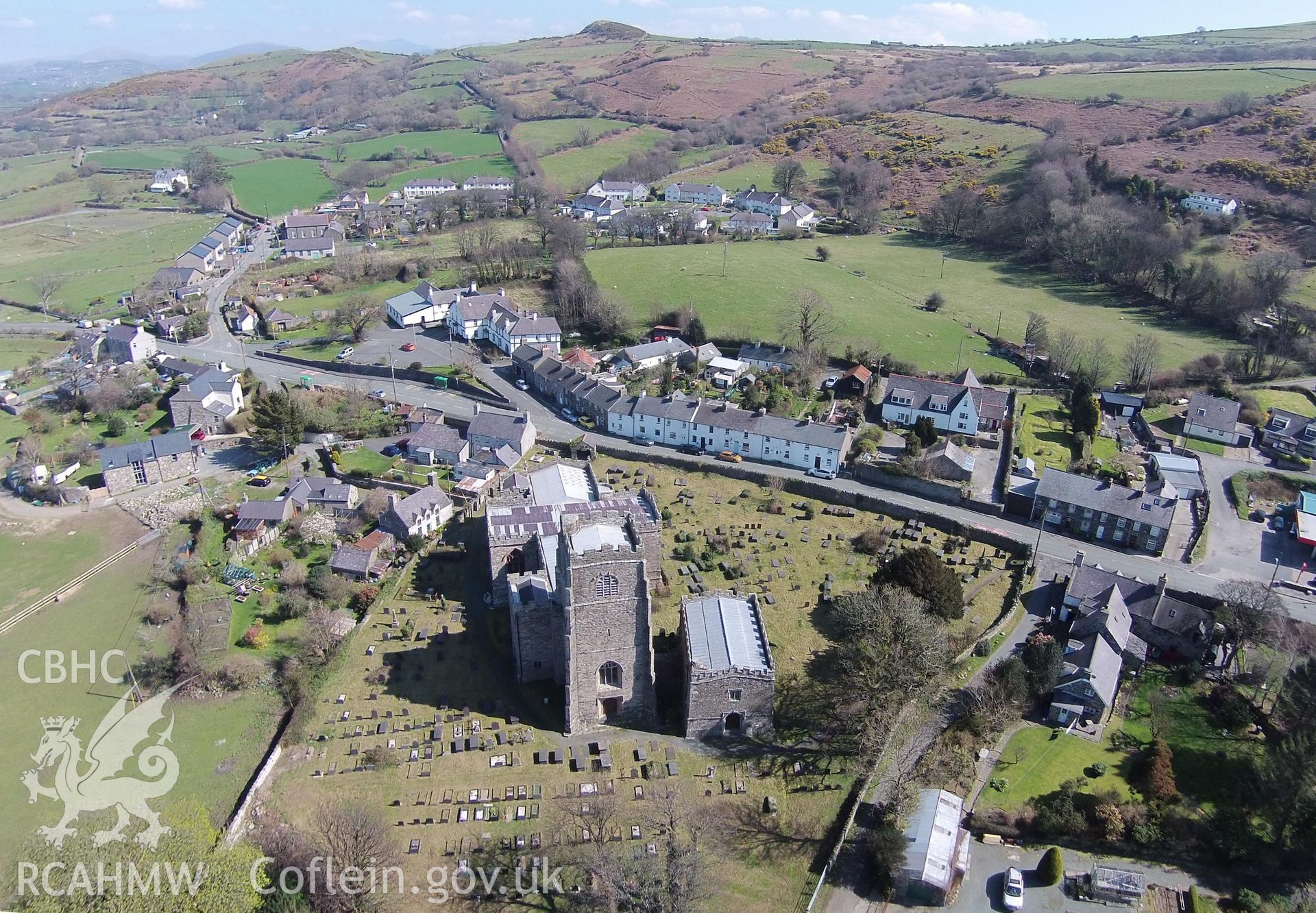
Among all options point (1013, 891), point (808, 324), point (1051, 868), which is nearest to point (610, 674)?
point (1013, 891)

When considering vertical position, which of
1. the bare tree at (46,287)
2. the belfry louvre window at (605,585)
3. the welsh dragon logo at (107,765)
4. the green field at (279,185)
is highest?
the green field at (279,185)

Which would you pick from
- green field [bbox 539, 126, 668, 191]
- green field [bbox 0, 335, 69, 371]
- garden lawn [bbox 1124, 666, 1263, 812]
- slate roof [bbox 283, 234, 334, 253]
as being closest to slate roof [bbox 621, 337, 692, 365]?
garden lawn [bbox 1124, 666, 1263, 812]

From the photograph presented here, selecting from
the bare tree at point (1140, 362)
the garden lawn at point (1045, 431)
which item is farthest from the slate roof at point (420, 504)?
the bare tree at point (1140, 362)

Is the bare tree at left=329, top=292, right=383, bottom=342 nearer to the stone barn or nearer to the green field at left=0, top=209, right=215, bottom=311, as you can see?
the green field at left=0, top=209, right=215, bottom=311

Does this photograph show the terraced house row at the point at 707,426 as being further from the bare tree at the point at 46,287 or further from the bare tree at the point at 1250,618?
the bare tree at the point at 46,287

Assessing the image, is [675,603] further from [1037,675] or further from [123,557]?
[123,557]

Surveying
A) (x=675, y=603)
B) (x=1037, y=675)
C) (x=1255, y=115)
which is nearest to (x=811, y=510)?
(x=675, y=603)

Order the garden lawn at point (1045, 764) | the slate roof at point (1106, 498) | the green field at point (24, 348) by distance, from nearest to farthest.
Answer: the garden lawn at point (1045, 764) < the slate roof at point (1106, 498) < the green field at point (24, 348)
